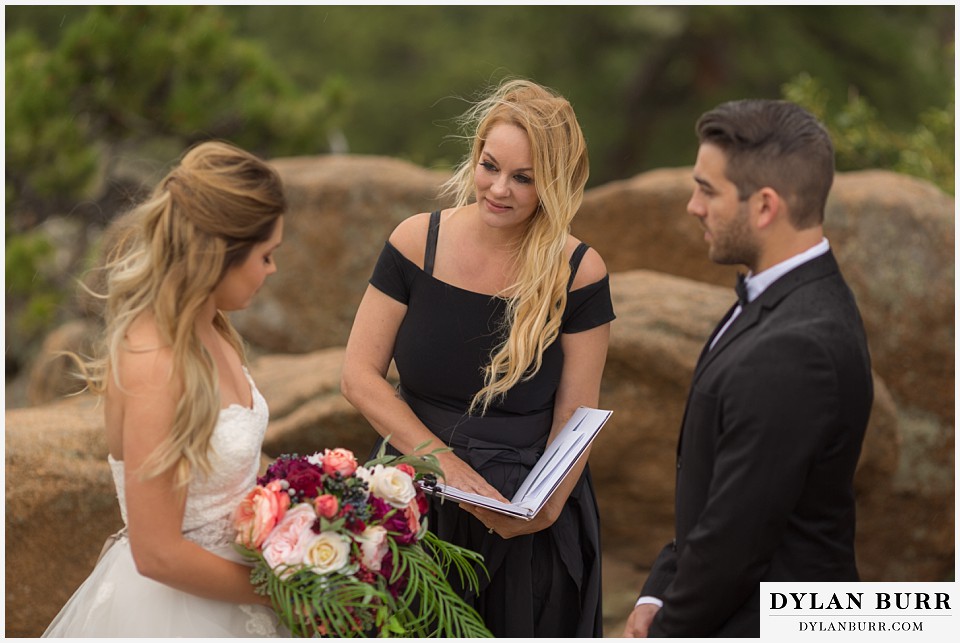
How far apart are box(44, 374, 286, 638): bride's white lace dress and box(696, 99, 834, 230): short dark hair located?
1.39 metres

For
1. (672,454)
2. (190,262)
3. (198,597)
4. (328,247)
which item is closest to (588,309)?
(190,262)

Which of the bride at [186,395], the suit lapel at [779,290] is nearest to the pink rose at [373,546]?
the bride at [186,395]

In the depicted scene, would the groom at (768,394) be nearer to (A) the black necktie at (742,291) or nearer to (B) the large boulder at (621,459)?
(A) the black necktie at (742,291)

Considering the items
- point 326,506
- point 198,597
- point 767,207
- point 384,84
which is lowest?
point 384,84

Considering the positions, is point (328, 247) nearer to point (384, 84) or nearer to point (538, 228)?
point (538, 228)

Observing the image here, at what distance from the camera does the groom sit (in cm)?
246

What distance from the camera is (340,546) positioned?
2.72 meters

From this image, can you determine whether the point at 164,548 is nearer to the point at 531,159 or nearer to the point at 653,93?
the point at 531,159

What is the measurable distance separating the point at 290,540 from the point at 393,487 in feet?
0.99

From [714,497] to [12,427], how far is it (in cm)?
354

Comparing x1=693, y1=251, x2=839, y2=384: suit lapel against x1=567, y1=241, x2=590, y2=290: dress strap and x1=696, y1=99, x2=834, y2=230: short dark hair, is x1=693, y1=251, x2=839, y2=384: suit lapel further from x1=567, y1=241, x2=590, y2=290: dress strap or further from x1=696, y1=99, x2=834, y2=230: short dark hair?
x1=567, y1=241, x2=590, y2=290: dress strap

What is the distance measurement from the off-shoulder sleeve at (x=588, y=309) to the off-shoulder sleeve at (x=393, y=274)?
1.76ft

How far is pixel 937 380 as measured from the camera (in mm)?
6312

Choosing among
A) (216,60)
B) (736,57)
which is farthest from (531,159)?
(736,57)
